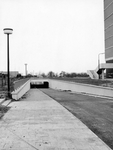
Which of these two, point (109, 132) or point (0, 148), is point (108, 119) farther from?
point (0, 148)

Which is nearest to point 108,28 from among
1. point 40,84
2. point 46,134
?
point 40,84

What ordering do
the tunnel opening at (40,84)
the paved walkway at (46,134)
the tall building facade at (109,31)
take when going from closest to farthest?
the paved walkway at (46,134) < the tall building facade at (109,31) < the tunnel opening at (40,84)

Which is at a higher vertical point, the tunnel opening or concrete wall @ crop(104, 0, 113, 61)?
concrete wall @ crop(104, 0, 113, 61)

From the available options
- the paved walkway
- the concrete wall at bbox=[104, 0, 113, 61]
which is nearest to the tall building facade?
the concrete wall at bbox=[104, 0, 113, 61]

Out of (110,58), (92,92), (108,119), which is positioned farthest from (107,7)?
(108,119)

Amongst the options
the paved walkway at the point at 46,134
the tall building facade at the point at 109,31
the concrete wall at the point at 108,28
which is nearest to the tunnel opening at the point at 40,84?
the tall building facade at the point at 109,31

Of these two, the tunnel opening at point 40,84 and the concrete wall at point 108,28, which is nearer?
the concrete wall at point 108,28

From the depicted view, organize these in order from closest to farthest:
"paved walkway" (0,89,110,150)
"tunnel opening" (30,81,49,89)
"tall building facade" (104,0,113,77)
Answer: "paved walkway" (0,89,110,150) < "tall building facade" (104,0,113,77) < "tunnel opening" (30,81,49,89)

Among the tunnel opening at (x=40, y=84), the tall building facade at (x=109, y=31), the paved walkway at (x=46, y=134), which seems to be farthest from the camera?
the tunnel opening at (x=40, y=84)

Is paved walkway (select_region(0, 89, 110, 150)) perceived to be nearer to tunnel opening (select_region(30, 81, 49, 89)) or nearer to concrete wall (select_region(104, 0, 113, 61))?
concrete wall (select_region(104, 0, 113, 61))

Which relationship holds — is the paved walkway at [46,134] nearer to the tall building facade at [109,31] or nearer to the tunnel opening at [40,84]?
the tall building facade at [109,31]

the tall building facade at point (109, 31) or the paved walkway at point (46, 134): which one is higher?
the tall building facade at point (109, 31)

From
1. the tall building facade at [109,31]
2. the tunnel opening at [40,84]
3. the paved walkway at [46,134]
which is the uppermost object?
the tall building facade at [109,31]

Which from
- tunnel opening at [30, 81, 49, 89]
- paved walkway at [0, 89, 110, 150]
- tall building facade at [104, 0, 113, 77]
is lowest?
tunnel opening at [30, 81, 49, 89]
